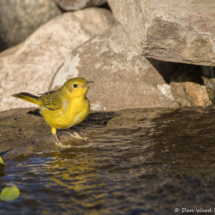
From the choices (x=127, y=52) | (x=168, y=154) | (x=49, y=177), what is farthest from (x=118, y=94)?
(x=49, y=177)

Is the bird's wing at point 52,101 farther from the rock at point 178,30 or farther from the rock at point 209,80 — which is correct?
the rock at point 209,80

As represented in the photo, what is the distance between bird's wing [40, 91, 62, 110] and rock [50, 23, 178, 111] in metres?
1.41

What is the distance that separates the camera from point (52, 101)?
4609mm

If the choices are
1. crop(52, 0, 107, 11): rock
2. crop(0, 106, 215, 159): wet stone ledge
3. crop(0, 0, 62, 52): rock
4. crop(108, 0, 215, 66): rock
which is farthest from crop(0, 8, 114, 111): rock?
crop(108, 0, 215, 66): rock

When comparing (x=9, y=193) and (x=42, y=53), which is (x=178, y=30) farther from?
(x=42, y=53)

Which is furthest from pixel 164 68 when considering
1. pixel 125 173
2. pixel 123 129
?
pixel 125 173

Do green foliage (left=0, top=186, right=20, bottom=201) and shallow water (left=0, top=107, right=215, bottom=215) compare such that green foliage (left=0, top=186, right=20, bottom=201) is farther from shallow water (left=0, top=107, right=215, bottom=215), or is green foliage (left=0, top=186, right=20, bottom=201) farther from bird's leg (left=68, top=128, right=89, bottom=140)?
bird's leg (left=68, top=128, right=89, bottom=140)

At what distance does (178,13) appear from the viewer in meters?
4.51

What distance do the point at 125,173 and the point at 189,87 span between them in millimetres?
2998

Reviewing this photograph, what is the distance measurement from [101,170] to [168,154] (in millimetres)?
847

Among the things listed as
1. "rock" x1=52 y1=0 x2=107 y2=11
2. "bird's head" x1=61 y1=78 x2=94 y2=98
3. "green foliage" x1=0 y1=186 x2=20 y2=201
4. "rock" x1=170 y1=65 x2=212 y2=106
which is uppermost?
"rock" x1=52 y1=0 x2=107 y2=11

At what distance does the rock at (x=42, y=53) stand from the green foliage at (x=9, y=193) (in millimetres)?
3789

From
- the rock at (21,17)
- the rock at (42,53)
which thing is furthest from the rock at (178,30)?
the rock at (21,17)

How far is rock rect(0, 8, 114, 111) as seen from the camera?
6.87 m
